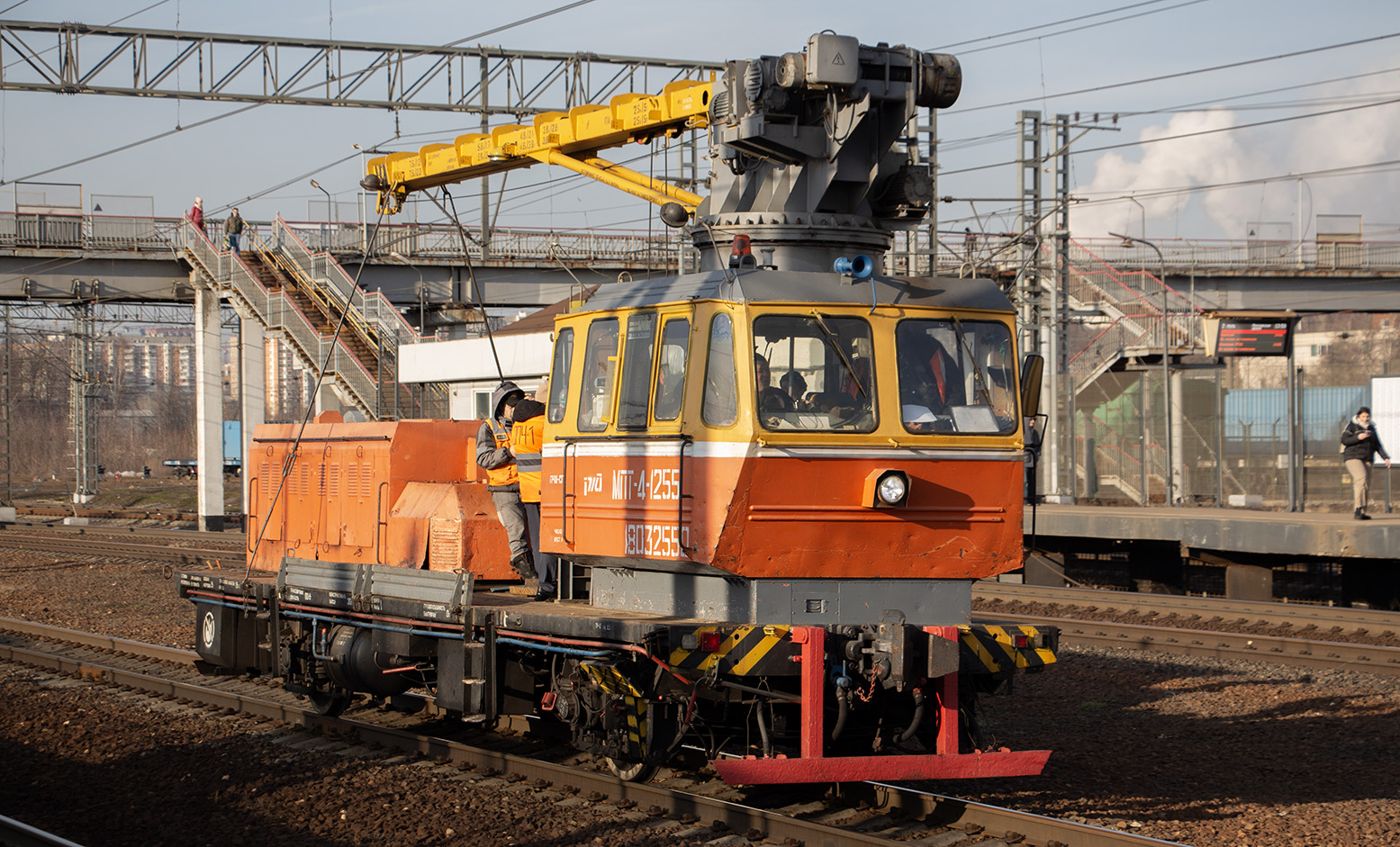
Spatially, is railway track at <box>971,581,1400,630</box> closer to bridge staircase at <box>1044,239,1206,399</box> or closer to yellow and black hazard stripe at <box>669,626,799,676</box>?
yellow and black hazard stripe at <box>669,626,799,676</box>

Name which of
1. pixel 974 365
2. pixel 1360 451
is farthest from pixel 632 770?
pixel 1360 451

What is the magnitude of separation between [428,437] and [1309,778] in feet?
24.2

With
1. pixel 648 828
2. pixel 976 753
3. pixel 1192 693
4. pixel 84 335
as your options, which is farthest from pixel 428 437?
pixel 84 335

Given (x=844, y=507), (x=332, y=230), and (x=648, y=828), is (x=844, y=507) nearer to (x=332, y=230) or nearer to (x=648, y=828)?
(x=648, y=828)

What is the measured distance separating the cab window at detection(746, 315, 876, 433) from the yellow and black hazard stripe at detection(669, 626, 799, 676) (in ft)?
3.97

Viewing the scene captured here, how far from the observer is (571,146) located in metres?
12.1

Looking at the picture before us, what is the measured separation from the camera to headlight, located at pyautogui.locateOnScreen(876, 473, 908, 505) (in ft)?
25.0

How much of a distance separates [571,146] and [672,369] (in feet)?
16.2

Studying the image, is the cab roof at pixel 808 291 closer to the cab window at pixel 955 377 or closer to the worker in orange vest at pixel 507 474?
the cab window at pixel 955 377

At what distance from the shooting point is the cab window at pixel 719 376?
7621 millimetres

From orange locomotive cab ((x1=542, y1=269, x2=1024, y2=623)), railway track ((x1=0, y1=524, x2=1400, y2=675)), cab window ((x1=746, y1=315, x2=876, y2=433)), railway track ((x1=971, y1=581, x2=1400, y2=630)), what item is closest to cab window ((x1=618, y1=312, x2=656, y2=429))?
orange locomotive cab ((x1=542, y1=269, x2=1024, y2=623))

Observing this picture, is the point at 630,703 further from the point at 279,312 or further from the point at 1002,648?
the point at 279,312

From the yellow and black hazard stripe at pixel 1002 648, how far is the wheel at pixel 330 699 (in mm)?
5726

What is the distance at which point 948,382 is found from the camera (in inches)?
313
